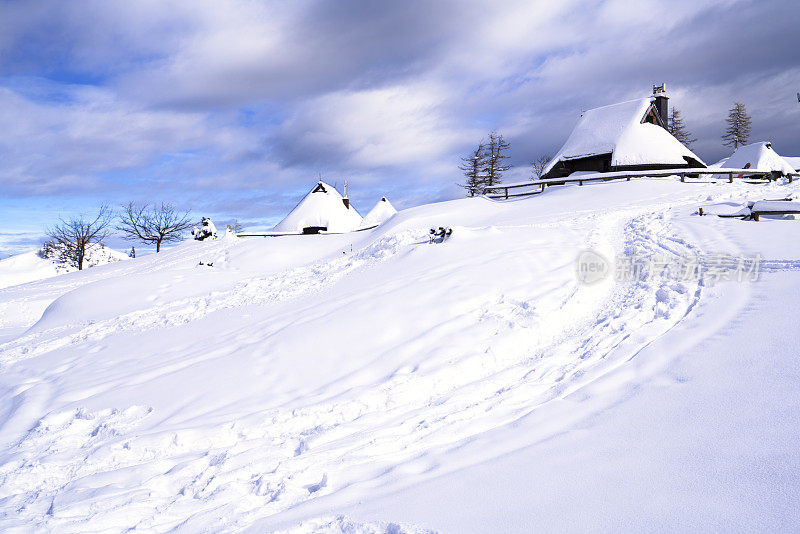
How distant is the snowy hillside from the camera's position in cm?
4356

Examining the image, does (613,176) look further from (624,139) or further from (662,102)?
(662,102)

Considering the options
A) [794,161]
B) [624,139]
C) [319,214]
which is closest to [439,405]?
[624,139]

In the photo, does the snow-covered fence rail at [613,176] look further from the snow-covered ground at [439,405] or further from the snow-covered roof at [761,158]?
the snow-covered roof at [761,158]

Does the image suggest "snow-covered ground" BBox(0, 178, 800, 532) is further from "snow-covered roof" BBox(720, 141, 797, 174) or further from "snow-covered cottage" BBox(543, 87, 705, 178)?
"snow-covered roof" BBox(720, 141, 797, 174)

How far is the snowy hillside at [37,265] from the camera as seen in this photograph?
43562 mm

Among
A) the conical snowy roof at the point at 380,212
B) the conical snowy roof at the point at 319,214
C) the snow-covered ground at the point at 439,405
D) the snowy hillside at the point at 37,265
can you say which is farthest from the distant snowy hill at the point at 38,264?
the snow-covered ground at the point at 439,405

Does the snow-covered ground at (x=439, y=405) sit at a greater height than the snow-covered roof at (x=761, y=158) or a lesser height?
lesser

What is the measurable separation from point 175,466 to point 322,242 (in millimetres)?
15662

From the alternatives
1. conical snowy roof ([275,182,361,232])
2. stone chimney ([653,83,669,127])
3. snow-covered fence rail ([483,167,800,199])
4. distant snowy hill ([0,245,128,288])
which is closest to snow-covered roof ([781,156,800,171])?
stone chimney ([653,83,669,127])

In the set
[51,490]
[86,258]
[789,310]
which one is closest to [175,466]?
[51,490]

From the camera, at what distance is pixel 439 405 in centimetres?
478

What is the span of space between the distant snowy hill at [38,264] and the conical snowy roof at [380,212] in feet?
78.1

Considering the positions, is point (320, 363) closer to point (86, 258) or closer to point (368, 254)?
point (368, 254)

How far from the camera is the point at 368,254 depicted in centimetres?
1384
